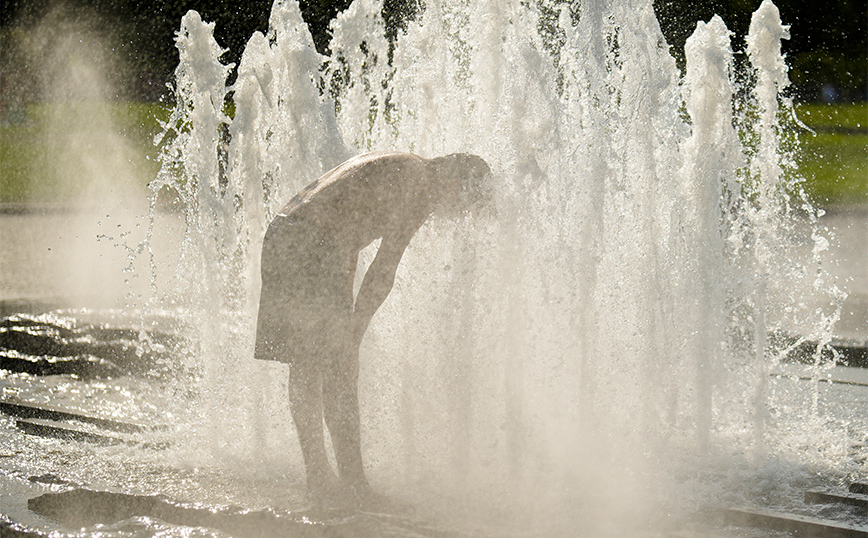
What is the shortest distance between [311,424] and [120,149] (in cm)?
1795

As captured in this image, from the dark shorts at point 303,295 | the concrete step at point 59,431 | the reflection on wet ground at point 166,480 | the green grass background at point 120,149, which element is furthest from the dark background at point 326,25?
the dark shorts at point 303,295

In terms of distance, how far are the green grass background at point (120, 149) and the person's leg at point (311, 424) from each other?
13.1m

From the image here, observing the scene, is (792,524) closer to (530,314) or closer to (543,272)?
(530,314)

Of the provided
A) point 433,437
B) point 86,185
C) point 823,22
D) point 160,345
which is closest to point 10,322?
point 160,345

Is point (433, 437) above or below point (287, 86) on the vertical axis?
below

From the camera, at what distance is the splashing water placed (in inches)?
155

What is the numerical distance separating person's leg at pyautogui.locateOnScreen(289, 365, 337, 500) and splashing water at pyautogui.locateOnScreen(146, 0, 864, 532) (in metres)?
0.34

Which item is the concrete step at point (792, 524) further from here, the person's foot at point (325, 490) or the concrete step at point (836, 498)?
the person's foot at point (325, 490)

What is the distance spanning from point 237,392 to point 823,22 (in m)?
19.1

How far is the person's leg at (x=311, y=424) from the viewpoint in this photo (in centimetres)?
345

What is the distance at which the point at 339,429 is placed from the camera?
11.1 feet

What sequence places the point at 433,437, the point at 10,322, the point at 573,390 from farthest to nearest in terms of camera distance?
1. the point at 10,322
2. the point at 573,390
3. the point at 433,437

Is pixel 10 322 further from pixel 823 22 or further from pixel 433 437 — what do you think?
pixel 823 22

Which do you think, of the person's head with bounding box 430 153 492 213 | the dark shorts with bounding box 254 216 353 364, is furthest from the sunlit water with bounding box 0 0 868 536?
the dark shorts with bounding box 254 216 353 364
